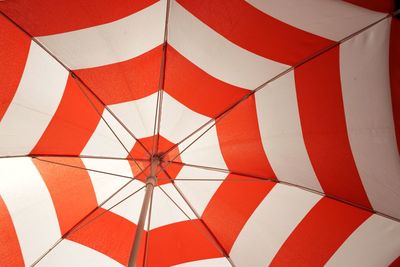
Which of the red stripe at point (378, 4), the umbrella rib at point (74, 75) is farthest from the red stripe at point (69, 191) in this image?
the red stripe at point (378, 4)

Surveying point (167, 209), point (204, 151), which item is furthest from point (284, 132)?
point (167, 209)

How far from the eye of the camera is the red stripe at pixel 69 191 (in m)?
1.72

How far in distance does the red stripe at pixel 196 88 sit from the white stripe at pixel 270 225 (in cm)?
60

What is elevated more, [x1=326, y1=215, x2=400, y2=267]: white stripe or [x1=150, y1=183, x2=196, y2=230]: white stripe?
[x1=150, y1=183, x2=196, y2=230]: white stripe

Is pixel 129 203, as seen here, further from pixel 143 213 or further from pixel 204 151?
pixel 204 151

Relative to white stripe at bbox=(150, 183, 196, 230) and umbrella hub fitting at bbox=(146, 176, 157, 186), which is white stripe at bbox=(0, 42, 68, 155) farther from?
white stripe at bbox=(150, 183, 196, 230)

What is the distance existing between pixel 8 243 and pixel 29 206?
21cm

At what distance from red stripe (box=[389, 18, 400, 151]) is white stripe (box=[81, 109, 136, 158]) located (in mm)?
1468

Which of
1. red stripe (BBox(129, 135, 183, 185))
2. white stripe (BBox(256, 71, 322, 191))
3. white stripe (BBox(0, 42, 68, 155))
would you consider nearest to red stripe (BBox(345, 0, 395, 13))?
white stripe (BBox(256, 71, 322, 191))

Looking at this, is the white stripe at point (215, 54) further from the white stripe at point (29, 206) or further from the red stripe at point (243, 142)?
the white stripe at point (29, 206)

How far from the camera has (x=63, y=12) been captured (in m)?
1.37

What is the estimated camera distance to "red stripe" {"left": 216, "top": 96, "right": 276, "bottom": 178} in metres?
1.73

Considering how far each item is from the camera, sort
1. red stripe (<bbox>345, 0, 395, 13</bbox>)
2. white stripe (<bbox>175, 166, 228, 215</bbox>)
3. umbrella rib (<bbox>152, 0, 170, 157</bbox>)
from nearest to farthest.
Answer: red stripe (<bbox>345, 0, 395, 13</bbox>) < umbrella rib (<bbox>152, 0, 170, 157</bbox>) < white stripe (<bbox>175, 166, 228, 215</bbox>)

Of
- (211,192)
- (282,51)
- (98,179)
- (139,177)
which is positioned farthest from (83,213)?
(282,51)
